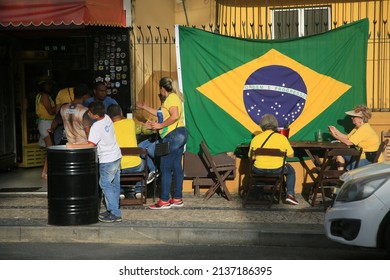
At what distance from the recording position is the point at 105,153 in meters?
9.57

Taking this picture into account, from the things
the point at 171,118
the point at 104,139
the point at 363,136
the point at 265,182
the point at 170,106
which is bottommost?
the point at 265,182

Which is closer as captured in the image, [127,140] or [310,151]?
[127,140]

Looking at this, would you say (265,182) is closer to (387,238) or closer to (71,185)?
(71,185)

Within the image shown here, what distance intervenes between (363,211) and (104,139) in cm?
361

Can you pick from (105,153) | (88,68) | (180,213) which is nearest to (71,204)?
(105,153)

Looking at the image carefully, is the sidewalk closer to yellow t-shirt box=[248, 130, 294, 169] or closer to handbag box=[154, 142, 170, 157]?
yellow t-shirt box=[248, 130, 294, 169]

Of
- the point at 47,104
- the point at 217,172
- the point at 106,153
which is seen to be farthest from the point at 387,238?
the point at 47,104

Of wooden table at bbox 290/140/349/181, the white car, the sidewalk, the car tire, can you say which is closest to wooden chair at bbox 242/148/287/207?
the sidewalk

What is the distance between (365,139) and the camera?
11023 millimetres

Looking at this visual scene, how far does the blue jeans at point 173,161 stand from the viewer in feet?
34.6

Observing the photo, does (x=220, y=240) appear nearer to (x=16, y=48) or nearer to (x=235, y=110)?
(x=235, y=110)

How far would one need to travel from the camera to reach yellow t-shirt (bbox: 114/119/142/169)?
35.2 feet

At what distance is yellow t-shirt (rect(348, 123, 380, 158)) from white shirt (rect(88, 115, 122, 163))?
11.7 feet
